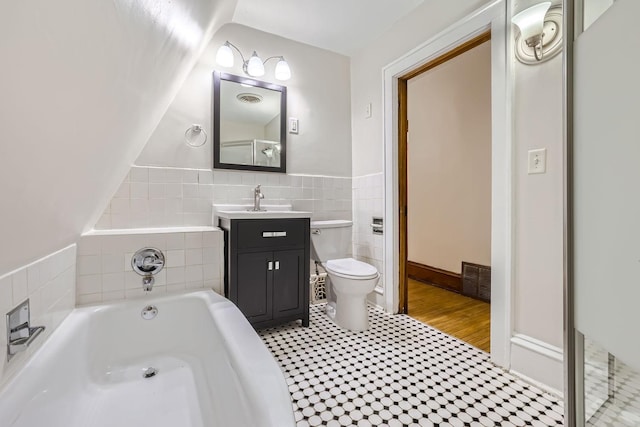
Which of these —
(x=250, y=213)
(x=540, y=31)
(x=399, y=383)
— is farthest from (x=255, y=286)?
(x=540, y=31)

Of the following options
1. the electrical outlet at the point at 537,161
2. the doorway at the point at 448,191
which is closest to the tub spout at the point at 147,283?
the doorway at the point at 448,191

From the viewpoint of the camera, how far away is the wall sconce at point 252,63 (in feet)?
6.69

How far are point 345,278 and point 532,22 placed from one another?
5.53ft

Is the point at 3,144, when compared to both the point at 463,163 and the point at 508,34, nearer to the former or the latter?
the point at 508,34

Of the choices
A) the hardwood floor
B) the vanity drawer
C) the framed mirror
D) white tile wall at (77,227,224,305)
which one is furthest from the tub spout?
the hardwood floor

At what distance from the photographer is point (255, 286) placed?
183cm

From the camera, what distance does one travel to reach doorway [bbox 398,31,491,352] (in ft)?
7.26

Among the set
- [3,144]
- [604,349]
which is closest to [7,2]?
[3,144]

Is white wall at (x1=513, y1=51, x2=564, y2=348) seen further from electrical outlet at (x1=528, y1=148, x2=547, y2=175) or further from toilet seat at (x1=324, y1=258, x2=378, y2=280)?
toilet seat at (x1=324, y1=258, x2=378, y2=280)

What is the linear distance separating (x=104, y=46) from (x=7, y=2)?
0.30m

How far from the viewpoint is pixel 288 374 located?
143 cm

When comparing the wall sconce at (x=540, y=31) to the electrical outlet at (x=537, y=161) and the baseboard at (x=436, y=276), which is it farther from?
the baseboard at (x=436, y=276)

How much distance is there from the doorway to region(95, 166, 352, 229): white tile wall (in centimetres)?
79

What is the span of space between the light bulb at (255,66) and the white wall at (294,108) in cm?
13
